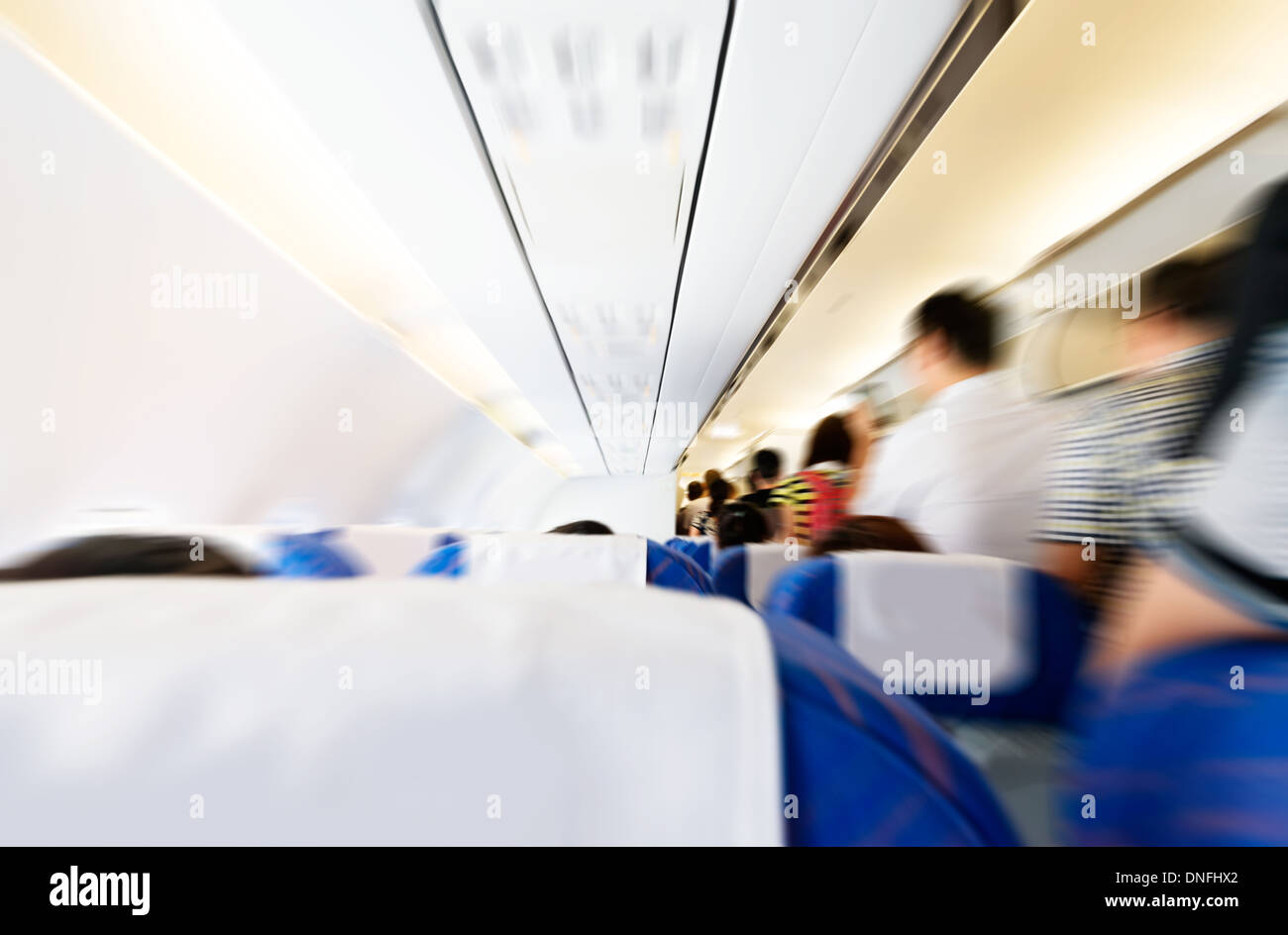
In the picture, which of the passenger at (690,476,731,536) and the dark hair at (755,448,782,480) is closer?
the dark hair at (755,448,782,480)

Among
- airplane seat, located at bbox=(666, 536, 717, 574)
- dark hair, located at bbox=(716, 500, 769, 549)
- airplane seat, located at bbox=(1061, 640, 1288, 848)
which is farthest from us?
airplane seat, located at bbox=(666, 536, 717, 574)

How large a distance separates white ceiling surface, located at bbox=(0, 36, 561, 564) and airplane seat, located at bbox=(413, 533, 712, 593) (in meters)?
1.33

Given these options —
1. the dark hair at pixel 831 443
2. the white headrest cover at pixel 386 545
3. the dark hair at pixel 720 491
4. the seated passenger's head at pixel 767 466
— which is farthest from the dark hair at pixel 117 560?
the dark hair at pixel 720 491

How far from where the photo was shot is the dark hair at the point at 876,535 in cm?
157

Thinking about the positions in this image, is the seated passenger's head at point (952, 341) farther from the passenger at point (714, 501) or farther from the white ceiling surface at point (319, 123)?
the passenger at point (714, 501)

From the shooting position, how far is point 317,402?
3.12 meters

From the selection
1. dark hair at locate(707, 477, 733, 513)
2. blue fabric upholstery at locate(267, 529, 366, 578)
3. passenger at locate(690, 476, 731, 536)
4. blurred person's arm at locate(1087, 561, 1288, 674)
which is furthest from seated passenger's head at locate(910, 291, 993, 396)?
dark hair at locate(707, 477, 733, 513)

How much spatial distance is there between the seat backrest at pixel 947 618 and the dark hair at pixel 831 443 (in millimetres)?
1793

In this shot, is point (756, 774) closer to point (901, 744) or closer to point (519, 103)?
point (901, 744)

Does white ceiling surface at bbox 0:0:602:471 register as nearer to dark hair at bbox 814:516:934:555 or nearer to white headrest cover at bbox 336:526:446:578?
white headrest cover at bbox 336:526:446:578

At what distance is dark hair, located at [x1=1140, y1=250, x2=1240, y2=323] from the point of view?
0.87 meters

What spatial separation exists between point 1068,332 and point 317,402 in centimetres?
418

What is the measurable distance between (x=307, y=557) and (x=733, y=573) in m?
1.30

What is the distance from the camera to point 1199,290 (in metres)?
1.06
